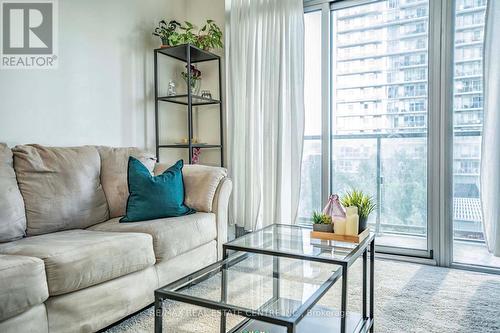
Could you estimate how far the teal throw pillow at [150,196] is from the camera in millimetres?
2260

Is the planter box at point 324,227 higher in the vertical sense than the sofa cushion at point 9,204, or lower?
lower

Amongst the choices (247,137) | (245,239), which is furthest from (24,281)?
(247,137)

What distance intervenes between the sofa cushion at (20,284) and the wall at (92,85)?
118cm

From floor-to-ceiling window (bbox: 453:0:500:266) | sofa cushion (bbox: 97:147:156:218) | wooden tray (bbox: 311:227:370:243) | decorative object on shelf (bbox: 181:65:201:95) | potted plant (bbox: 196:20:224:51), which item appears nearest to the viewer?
wooden tray (bbox: 311:227:370:243)

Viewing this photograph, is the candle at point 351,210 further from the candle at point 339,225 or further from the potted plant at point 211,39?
the potted plant at point 211,39

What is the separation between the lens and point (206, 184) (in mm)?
2557

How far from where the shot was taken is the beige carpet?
5.84 ft

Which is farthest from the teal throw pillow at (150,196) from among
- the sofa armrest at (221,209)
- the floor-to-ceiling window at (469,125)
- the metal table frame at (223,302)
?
the floor-to-ceiling window at (469,125)

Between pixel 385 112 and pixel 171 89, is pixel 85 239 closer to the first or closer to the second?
pixel 171 89

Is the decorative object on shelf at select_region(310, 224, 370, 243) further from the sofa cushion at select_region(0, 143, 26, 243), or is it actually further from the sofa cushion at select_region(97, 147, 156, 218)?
the sofa cushion at select_region(0, 143, 26, 243)

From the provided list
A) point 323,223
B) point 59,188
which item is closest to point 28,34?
point 59,188

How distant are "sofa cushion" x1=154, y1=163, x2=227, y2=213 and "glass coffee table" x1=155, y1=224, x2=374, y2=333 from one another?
0.69 meters

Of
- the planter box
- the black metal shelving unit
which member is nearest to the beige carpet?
the planter box

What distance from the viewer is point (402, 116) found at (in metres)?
2.95
